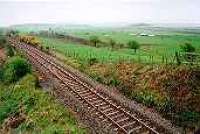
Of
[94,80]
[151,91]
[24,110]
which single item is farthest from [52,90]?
[151,91]

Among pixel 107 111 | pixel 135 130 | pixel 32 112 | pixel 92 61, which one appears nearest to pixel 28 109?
pixel 32 112

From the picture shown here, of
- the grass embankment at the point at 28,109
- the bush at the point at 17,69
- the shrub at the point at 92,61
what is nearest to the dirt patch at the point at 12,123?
the grass embankment at the point at 28,109

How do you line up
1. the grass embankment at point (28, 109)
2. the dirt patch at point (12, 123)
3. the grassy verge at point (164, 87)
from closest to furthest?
the grassy verge at point (164, 87) < the grass embankment at point (28, 109) < the dirt patch at point (12, 123)

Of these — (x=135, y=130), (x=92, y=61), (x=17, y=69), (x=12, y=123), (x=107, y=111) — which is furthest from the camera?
(x=92, y=61)

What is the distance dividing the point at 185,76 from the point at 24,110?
14.4 m

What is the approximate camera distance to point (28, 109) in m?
29.9

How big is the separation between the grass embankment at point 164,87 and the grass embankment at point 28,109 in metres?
6.74

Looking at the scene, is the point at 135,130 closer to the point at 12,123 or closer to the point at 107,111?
the point at 107,111

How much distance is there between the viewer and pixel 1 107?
3353 centimetres

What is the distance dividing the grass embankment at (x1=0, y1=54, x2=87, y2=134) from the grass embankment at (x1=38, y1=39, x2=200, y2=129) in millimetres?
6743

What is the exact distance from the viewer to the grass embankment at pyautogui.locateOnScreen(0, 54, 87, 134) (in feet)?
79.8

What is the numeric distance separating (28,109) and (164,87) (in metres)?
12.2

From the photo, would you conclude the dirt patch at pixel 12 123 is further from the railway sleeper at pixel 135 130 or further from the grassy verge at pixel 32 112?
the railway sleeper at pixel 135 130

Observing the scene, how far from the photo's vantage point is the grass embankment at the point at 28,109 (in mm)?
24312
